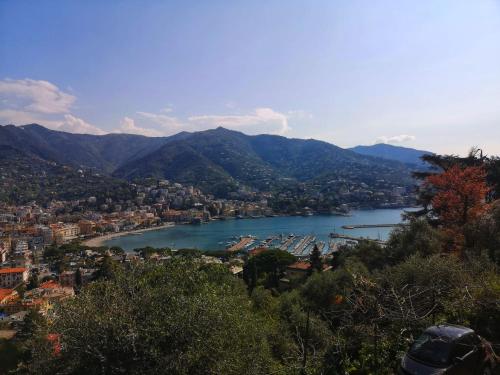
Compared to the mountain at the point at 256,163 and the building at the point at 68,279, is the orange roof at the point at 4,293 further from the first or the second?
the mountain at the point at 256,163

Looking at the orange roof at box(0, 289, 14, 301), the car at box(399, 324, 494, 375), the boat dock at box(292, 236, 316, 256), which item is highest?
the car at box(399, 324, 494, 375)

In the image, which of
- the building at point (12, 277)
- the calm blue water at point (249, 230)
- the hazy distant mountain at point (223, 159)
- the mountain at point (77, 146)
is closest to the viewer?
the building at point (12, 277)

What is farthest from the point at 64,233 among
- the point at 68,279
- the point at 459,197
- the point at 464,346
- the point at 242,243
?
the point at 464,346

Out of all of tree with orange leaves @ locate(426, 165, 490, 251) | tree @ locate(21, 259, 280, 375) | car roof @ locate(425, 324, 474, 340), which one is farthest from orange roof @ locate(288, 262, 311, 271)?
car roof @ locate(425, 324, 474, 340)

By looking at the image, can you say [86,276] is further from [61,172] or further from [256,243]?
[61,172]

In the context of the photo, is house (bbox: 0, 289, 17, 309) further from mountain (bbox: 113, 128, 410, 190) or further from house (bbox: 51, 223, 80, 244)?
mountain (bbox: 113, 128, 410, 190)

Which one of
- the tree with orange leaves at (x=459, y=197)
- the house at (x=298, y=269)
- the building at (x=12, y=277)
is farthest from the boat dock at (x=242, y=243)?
the tree with orange leaves at (x=459, y=197)

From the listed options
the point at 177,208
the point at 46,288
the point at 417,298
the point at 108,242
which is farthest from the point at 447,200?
the point at 177,208
